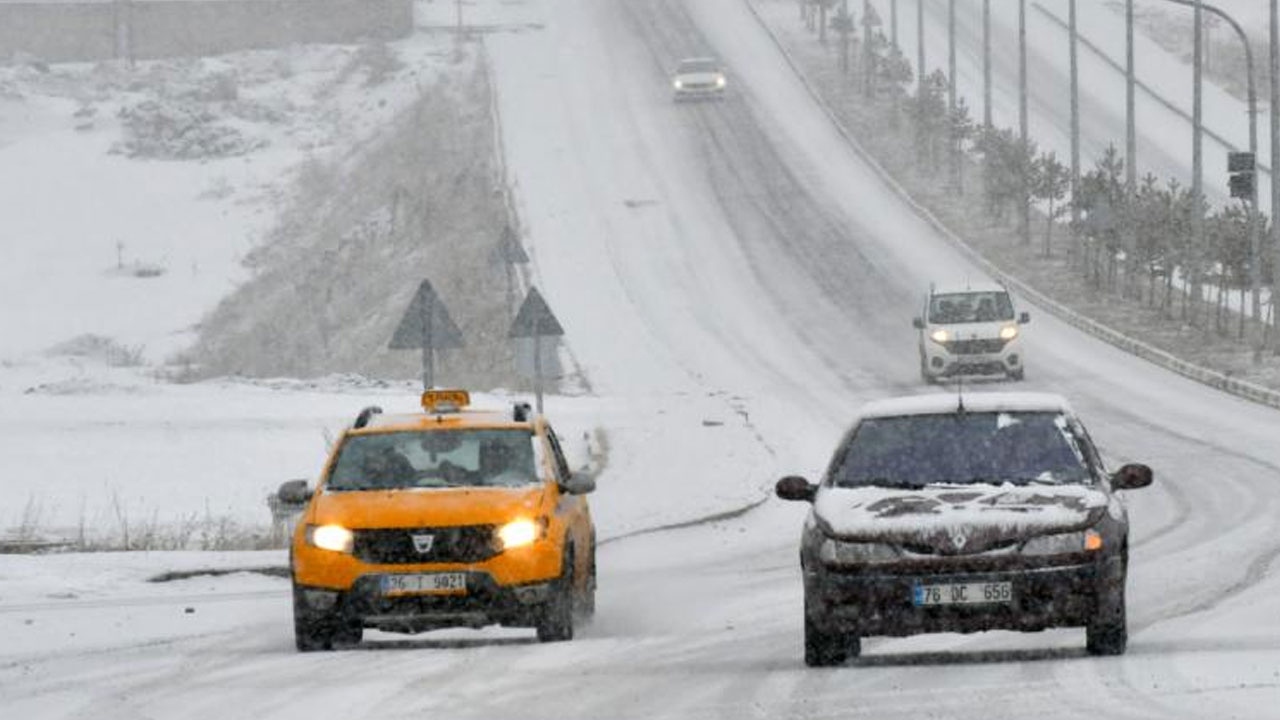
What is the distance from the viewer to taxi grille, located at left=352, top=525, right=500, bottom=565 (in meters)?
17.5

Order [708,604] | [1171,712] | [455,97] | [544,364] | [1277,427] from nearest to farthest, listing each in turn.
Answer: [1171,712]
[708,604]
[544,364]
[1277,427]
[455,97]

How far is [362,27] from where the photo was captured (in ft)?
360

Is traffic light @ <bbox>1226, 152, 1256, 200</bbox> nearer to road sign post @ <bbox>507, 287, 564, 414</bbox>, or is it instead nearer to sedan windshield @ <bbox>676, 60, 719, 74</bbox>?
road sign post @ <bbox>507, 287, 564, 414</bbox>

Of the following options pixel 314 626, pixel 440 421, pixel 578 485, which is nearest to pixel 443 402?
pixel 440 421

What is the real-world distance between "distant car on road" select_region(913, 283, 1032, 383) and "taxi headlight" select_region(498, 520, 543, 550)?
34.2 meters

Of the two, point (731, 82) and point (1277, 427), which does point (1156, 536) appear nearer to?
point (1277, 427)

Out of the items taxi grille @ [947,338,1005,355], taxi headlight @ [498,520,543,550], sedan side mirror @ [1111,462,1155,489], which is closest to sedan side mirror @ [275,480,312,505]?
taxi headlight @ [498,520,543,550]

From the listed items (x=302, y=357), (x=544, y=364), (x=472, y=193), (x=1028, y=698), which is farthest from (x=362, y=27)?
(x=1028, y=698)

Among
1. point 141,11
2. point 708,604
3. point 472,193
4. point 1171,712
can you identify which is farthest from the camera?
point 141,11

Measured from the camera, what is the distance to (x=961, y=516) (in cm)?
1517

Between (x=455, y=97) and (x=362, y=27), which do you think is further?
(x=362, y=27)

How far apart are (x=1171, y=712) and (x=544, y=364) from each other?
18945 mm

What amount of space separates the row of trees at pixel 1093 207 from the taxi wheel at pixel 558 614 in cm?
3826

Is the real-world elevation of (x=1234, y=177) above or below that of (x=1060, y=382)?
above
